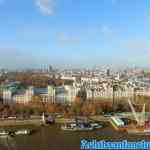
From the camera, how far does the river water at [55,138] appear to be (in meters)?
4.51

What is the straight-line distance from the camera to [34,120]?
6.51m

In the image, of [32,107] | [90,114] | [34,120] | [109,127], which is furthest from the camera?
[32,107]

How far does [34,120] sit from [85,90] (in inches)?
152

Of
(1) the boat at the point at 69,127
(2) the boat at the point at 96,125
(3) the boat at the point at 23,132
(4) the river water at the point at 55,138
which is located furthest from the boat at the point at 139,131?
(3) the boat at the point at 23,132

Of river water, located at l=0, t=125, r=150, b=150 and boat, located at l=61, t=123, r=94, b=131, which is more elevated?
boat, located at l=61, t=123, r=94, b=131

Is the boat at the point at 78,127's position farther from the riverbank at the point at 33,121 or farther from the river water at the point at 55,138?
the riverbank at the point at 33,121

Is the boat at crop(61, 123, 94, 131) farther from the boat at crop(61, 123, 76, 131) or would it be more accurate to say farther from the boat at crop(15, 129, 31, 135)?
the boat at crop(15, 129, 31, 135)

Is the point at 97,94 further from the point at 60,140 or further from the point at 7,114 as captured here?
the point at 60,140

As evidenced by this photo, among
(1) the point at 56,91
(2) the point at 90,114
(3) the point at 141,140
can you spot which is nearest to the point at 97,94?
(1) the point at 56,91

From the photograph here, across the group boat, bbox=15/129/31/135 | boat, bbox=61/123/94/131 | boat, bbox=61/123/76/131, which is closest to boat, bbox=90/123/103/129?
boat, bbox=61/123/94/131

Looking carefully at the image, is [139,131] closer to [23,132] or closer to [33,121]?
[23,132]

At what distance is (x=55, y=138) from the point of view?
5.00 meters

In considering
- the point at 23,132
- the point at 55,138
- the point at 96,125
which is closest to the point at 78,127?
the point at 96,125

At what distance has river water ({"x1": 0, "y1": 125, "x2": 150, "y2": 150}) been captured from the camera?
4.51 metres
